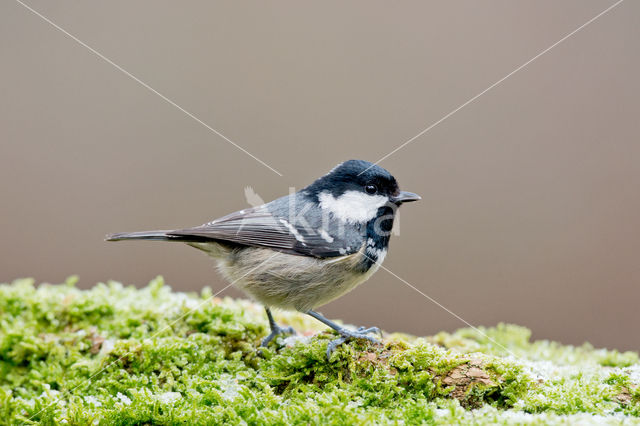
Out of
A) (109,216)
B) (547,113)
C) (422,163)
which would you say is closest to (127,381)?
(109,216)

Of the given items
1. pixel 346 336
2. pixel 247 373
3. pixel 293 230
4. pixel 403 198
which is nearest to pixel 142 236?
pixel 293 230

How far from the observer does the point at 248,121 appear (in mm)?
6773

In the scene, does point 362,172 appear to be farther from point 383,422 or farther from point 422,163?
point 422,163

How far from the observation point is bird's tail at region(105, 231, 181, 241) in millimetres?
2744

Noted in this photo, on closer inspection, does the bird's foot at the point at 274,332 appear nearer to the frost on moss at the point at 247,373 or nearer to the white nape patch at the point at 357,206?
the frost on moss at the point at 247,373

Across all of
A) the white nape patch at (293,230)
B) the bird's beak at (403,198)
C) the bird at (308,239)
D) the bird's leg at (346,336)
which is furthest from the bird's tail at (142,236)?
the bird's beak at (403,198)

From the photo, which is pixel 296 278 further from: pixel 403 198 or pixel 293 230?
pixel 403 198

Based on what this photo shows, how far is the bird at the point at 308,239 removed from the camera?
112 inches

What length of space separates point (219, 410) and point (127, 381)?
2.02 feet

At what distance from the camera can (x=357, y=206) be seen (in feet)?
10.0

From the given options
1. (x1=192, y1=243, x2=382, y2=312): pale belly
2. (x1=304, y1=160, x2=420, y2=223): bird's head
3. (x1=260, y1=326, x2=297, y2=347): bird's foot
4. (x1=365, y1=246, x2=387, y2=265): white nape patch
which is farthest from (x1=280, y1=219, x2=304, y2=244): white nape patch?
(x1=260, y1=326, x2=297, y2=347): bird's foot

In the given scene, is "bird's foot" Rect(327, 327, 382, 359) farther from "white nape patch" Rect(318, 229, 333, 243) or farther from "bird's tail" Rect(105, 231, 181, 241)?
"bird's tail" Rect(105, 231, 181, 241)

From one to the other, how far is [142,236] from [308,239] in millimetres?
871

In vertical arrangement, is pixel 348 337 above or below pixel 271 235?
below
